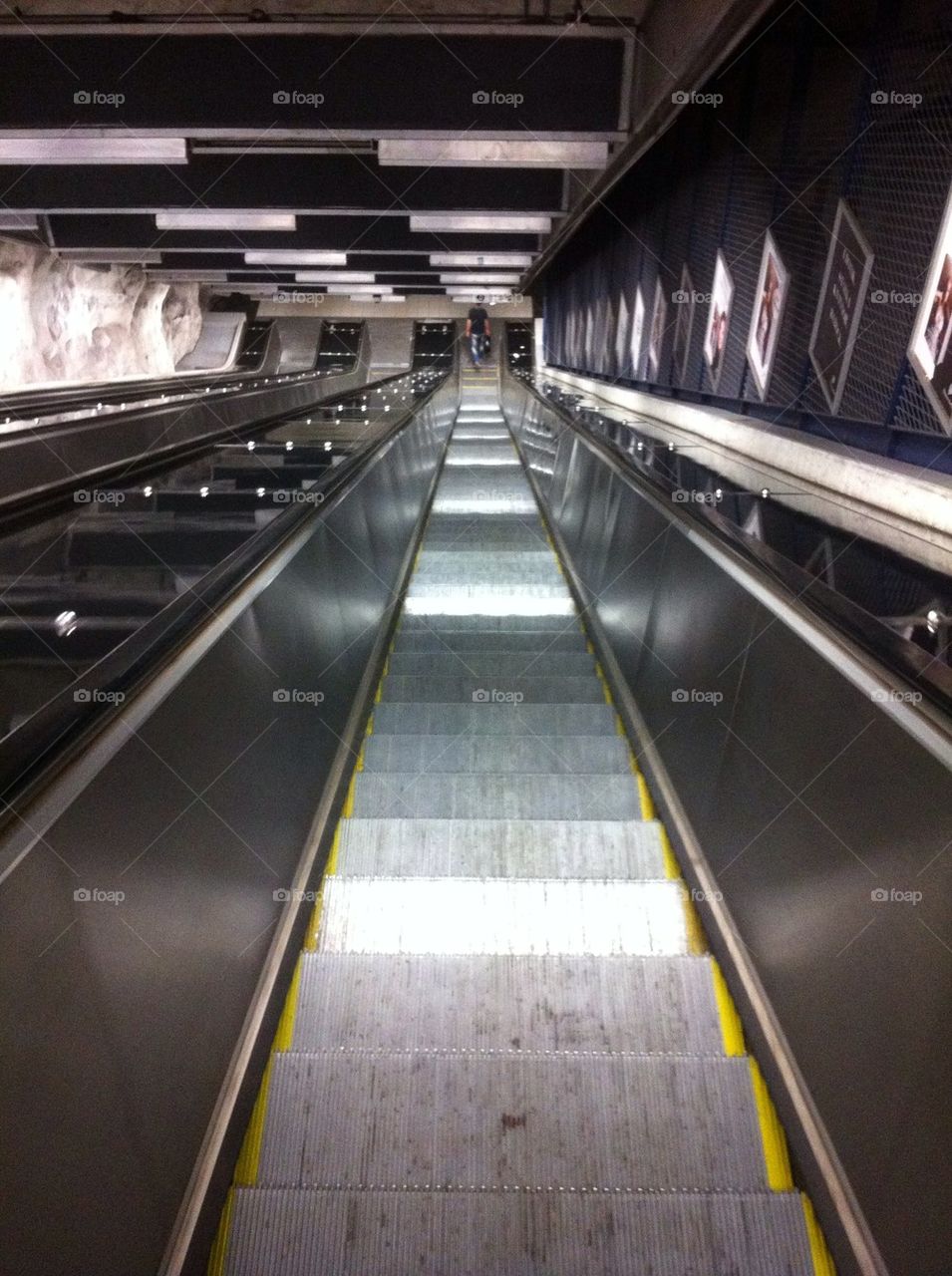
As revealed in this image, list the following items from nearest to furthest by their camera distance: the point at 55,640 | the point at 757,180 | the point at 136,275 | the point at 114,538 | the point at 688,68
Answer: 1. the point at 55,640
2. the point at 114,538
3. the point at 688,68
4. the point at 757,180
5. the point at 136,275

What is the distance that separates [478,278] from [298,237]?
608 cm

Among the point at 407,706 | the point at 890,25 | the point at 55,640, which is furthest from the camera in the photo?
the point at 890,25

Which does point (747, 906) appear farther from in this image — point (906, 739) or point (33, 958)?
point (33, 958)

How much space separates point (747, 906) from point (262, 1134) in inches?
52.3

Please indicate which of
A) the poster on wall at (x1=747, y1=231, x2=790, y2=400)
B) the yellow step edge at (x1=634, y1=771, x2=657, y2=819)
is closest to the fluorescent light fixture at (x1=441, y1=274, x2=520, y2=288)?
the poster on wall at (x1=747, y1=231, x2=790, y2=400)

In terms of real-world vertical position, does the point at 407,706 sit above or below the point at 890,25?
below

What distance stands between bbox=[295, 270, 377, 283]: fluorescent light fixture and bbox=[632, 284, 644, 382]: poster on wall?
6.36m

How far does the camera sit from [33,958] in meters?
1.03

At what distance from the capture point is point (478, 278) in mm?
17062

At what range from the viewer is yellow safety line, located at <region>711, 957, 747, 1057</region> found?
1.99 metres

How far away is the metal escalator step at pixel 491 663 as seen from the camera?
4066 mm

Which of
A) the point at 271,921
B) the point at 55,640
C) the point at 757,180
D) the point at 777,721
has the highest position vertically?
the point at 757,180

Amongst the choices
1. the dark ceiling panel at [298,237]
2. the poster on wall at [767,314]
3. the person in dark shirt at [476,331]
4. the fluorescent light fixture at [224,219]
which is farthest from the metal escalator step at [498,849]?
the person in dark shirt at [476,331]

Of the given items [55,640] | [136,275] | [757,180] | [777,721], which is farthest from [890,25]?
[136,275]
